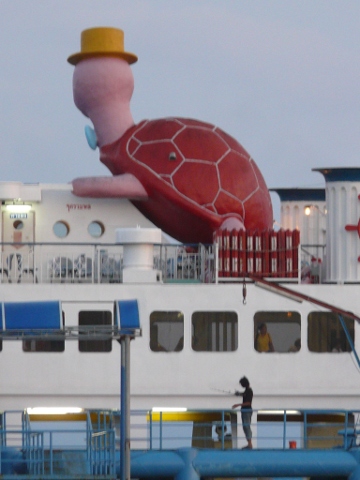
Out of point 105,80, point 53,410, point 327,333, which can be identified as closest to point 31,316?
point 53,410

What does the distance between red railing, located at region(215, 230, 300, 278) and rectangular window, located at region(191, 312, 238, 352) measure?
45.3 inches

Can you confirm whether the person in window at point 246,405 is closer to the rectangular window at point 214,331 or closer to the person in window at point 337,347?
the rectangular window at point 214,331

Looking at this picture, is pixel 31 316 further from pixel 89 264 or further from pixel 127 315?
pixel 89 264

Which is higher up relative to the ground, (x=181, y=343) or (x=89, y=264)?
(x=89, y=264)

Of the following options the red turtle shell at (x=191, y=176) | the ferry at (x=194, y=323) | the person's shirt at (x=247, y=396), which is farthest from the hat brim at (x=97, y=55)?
the person's shirt at (x=247, y=396)

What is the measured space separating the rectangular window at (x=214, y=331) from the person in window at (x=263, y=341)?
0.56m

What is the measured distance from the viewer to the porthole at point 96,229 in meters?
38.7

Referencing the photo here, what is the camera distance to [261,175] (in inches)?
1549

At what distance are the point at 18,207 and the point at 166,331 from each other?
20.2 feet

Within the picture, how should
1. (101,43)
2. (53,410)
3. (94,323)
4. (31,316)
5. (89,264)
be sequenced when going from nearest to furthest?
(31,316) → (53,410) → (94,323) → (89,264) → (101,43)

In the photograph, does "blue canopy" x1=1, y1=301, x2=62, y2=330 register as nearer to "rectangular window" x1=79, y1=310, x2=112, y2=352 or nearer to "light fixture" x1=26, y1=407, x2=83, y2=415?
"rectangular window" x1=79, y1=310, x2=112, y2=352

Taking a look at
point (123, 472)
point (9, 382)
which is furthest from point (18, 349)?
point (123, 472)

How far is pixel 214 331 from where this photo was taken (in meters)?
35.1

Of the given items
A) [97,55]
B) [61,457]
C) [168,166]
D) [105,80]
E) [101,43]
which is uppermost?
[101,43]
